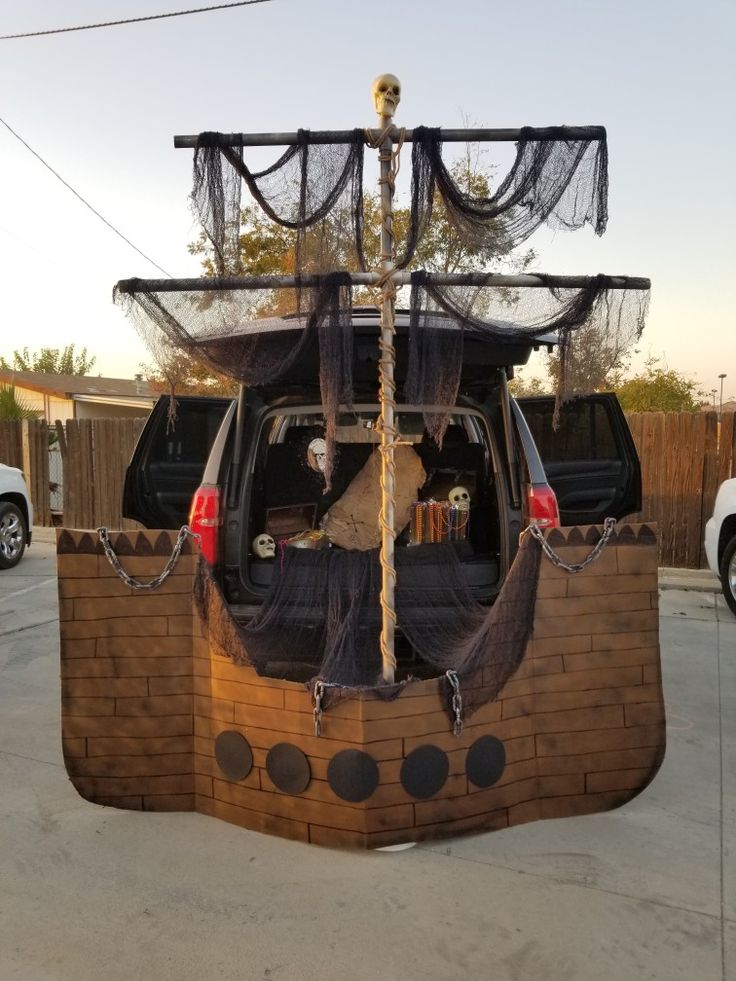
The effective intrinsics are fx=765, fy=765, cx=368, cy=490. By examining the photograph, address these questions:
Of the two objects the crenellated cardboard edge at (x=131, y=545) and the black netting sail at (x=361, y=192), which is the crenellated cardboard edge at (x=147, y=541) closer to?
the crenellated cardboard edge at (x=131, y=545)

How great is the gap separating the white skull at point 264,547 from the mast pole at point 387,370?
1.13 metres

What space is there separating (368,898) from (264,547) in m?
1.83

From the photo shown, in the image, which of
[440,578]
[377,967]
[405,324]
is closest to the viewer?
[377,967]

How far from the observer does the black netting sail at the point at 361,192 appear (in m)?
2.63

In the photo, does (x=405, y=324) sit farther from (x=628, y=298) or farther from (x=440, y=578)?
(x=440, y=578)

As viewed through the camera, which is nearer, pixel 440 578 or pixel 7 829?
pixel 7 829

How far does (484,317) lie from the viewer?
2.71m

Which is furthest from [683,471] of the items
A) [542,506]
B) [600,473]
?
[542,506]

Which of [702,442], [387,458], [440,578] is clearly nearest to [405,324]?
[387,458]

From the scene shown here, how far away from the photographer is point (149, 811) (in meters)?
3.00

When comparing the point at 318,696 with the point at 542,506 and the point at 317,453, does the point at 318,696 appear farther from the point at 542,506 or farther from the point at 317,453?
the point at 317,453

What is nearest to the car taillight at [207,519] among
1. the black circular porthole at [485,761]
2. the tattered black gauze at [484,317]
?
the tattered black gauze at [484,317]

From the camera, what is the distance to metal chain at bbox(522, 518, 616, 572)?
2887 millimetres

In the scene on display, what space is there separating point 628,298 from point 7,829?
3.08 metres
